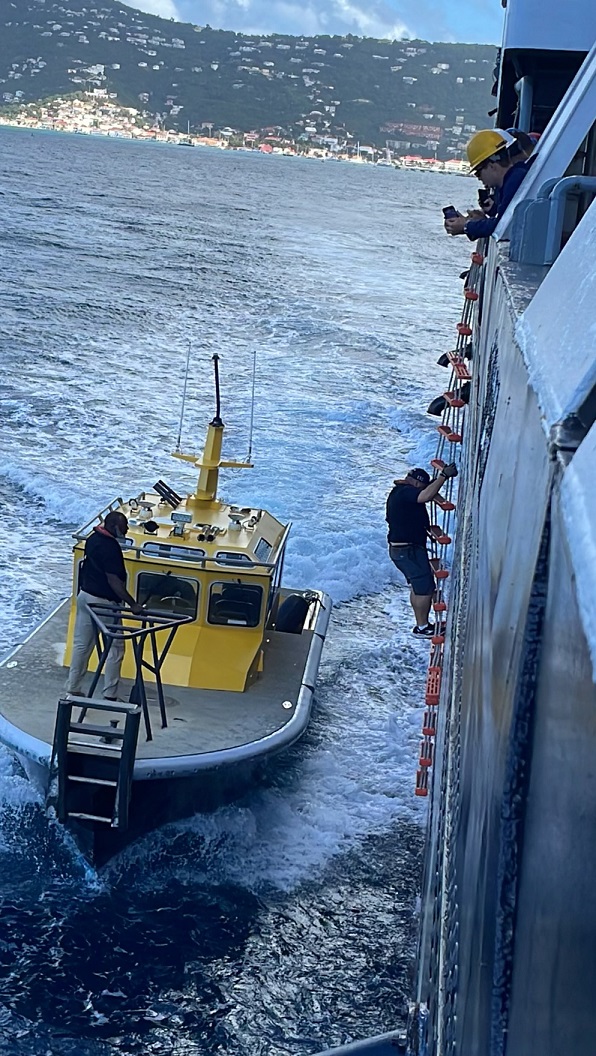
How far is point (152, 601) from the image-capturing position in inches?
425

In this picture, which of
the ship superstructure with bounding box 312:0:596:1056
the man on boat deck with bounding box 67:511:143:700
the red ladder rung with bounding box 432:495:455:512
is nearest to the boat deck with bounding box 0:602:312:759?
the man on boat deck with bounding box 67:511:143:700

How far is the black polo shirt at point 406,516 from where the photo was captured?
29.5 feet

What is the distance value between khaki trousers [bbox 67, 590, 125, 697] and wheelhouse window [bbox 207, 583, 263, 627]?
1.05 meters

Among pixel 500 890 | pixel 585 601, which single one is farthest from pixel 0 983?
pixel 585 601

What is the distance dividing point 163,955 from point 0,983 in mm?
1273

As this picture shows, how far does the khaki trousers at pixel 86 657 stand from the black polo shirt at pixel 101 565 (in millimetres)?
434

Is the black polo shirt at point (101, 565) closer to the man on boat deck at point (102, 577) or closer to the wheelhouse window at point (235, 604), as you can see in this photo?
the man on boat deck at point (102, 577)

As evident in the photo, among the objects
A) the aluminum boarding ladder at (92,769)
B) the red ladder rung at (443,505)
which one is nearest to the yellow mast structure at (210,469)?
the red ladder rung at (443,505)

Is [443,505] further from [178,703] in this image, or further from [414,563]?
[178,703]

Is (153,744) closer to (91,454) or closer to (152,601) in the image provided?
(152,601)

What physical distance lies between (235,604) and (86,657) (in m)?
1.55

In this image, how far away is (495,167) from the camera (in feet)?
20.0

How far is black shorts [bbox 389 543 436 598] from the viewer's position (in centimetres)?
920

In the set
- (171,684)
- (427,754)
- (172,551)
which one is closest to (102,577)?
(172,551)
